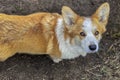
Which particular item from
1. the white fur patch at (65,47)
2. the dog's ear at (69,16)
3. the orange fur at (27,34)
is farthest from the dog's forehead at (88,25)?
the orange fur at (27,34)

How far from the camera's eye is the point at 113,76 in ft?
19.0

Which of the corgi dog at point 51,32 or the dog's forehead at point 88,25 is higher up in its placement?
the dog's forehead at point 88,25

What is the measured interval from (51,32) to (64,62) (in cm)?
73

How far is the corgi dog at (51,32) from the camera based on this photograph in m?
5.12

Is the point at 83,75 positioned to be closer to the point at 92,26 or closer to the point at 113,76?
the point at 113,76

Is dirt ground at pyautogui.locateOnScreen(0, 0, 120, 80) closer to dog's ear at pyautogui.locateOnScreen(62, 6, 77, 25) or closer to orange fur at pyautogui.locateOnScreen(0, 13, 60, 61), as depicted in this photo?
orange fur at pyautogui.locateOnScreen(0, 13, 60, 61)

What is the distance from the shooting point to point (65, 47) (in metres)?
5.45

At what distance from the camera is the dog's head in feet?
16.5

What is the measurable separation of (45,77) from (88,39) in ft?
3.59

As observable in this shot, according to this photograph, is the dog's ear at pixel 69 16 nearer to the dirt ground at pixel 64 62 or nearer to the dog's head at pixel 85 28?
the dog's head at pixel 85 28

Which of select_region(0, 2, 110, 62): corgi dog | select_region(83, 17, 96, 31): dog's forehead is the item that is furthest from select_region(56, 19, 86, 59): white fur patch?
select_region(83, 17, 96, 31): dog's forehead

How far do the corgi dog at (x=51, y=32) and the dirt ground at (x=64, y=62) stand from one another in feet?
1.08

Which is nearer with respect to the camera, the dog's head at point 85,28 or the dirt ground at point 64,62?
the dog's head at point 85,28

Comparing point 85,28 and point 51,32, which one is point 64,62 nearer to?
point 51,32
